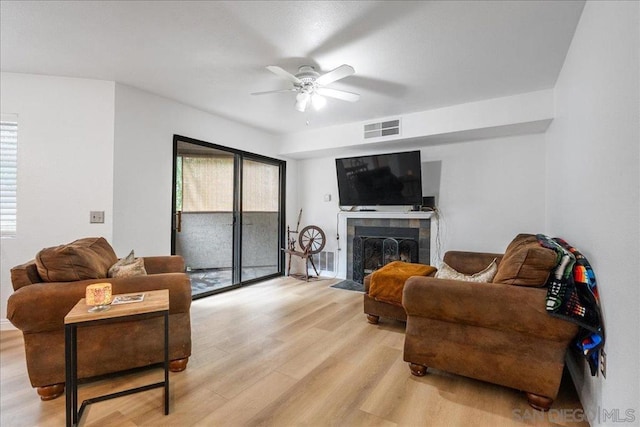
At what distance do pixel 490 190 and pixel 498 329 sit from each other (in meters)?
2.64

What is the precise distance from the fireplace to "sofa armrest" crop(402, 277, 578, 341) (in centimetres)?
243

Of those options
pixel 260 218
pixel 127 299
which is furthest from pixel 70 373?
pixel 260 218

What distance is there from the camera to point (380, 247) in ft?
15.6

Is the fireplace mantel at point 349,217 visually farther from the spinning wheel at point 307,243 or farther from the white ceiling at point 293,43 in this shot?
the white ceiling at point 293,43

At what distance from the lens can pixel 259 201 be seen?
494cm

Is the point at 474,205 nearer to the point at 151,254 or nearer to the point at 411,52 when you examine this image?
Answer: the point at 411,52

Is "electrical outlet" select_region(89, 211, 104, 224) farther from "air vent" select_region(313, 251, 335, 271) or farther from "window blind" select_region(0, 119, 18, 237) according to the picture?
"air vent" select_region(313, 251, 335, 271)

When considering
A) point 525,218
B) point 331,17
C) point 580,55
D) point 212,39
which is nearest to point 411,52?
point 331,17

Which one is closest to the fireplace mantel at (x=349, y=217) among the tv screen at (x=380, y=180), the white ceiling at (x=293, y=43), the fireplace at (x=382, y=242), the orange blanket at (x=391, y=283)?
the fireplace at (x=382, y=242)

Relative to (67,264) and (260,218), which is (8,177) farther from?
(260,218)

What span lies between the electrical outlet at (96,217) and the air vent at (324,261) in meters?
3.33

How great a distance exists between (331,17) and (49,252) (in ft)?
8.17

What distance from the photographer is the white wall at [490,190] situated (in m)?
3.64

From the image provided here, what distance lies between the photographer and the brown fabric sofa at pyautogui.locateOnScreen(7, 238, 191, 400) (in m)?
1.74
